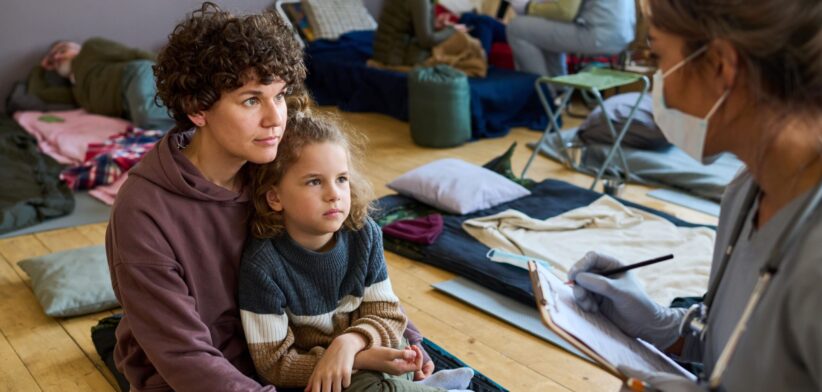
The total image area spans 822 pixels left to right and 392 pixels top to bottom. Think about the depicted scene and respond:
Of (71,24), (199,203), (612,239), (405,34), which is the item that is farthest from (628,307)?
(71,24)

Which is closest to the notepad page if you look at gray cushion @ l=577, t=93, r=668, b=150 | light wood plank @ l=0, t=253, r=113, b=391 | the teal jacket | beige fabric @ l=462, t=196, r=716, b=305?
beige fabric @ l=462, t=196, r=716, b=305

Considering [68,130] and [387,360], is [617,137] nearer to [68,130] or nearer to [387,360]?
[387,360]

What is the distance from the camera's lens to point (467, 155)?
15.6 ft

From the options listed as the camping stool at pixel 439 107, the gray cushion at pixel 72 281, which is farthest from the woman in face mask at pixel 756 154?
the camping stool at pixel 439 107

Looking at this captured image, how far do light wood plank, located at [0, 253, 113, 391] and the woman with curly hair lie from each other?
25.8 inches

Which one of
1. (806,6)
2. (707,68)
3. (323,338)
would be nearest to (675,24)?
(707,68)

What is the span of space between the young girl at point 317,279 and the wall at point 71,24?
3.73 meters

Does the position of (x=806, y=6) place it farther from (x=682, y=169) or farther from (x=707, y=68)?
(x=682, y=169)

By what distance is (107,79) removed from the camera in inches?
198

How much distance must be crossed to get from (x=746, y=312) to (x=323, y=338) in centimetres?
100

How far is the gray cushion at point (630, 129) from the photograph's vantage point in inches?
172

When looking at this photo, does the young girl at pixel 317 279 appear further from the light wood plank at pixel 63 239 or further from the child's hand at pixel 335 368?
the light wood plank at pixel 63 239

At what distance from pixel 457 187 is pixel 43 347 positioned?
1.79m

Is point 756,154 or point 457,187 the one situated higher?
point 756,154
